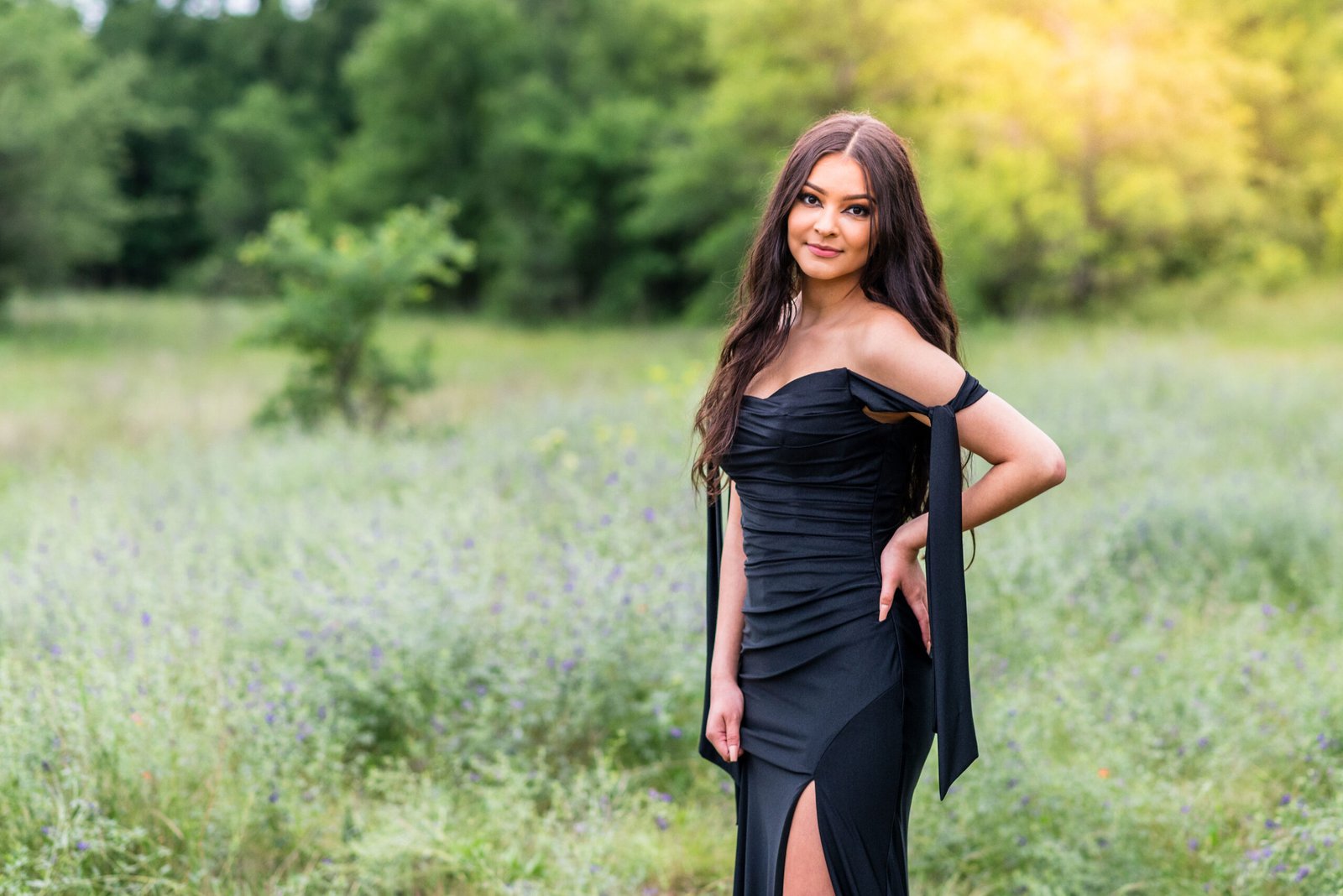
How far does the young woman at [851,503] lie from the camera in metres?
2.05

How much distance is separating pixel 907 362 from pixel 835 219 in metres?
0.31

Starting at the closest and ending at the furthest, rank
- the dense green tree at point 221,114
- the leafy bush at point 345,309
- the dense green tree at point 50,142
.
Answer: the leafy bush at point 345,309
the dense green tree at point 50,142
the dense green tree at point 221,114

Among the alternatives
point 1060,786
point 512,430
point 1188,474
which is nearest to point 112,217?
point 512,430

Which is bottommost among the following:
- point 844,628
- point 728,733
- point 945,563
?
point 728,733

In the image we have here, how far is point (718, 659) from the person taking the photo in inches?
92.4

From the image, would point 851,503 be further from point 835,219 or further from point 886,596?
point 835,219

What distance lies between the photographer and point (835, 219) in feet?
6.96

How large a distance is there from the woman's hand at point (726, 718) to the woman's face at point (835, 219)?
85 cm

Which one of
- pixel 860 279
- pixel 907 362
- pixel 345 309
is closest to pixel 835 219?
pixel 860 279

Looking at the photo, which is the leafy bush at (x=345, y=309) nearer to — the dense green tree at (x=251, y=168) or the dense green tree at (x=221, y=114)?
the dense green tree at (x=221, y=114)

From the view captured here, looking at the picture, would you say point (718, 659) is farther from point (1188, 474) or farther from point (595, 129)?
point (595, 129)

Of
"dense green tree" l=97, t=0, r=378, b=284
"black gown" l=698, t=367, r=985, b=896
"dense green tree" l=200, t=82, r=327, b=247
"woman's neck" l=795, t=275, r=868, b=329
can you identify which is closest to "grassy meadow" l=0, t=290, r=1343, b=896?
"black gown" l=698, t=367, r=985, b=896

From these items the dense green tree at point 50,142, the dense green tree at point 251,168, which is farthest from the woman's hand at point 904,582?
the dense green tree at point 251,168

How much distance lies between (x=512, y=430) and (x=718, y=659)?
23.1 feet
